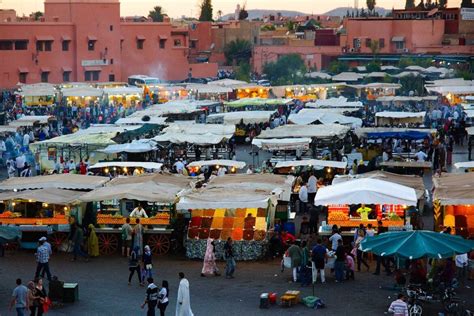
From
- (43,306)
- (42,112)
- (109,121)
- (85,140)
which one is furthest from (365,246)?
(42,112)

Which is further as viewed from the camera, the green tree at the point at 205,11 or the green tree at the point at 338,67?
the green tree at the point at 205,11

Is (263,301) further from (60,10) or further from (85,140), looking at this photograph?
(60,10)

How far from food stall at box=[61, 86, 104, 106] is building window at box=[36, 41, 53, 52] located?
36.8 feet

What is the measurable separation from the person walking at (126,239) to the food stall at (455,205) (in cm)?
464

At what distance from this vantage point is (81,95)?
43031mm

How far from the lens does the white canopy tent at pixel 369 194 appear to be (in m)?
17.1

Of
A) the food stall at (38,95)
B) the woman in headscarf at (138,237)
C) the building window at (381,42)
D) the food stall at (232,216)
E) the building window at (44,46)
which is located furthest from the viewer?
the building window at (381,42)

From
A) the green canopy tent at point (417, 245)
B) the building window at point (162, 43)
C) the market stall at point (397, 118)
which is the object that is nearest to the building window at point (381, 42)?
the building window at point (162, 43)

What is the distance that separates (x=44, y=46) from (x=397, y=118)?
29.0 m

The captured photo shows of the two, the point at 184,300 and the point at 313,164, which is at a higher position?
the point at 313,164

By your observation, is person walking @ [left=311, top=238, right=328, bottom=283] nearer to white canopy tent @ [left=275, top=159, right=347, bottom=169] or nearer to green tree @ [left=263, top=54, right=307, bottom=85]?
white canopy tent @ [left=275, top=159, right=347, bottom=169]

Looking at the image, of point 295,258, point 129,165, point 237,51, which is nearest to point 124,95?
point 129,165

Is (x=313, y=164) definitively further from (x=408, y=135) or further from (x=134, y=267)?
(x=134, y=267)

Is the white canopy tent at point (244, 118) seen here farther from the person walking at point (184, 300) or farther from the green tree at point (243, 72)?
the green tree at point (243, 72)
